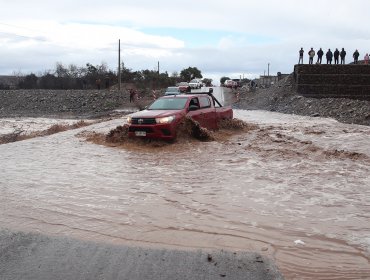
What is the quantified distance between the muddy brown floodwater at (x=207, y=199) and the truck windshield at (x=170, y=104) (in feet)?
4.11

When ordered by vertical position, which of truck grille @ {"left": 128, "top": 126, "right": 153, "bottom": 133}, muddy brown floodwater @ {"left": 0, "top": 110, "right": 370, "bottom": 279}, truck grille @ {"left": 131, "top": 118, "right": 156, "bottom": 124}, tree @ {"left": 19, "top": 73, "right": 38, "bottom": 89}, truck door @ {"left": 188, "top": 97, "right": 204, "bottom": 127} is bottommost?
muddy brown floodwater @ {"left": 0, "top": 110, "right": 370, "bottom": 279}

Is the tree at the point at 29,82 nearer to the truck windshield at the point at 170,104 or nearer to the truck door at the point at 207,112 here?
the truck door at the point at 207,112

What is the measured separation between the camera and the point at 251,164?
10125mm

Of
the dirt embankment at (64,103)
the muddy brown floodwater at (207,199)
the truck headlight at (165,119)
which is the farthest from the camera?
the dirt embankment at (64,103)

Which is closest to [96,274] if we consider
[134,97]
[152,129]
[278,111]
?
[152,129]

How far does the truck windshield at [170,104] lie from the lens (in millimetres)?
13275

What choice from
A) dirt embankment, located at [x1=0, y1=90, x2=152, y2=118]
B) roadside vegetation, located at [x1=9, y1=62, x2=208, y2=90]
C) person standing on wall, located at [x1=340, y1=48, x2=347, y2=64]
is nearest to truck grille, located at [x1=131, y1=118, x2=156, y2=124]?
dirt embankment, located at [x1=0, y1=90, x2=152, y2=118]

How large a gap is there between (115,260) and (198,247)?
3.01ft

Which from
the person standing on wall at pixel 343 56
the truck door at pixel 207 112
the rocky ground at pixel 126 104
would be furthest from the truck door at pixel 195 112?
the person standing on wall at pixel 343 56

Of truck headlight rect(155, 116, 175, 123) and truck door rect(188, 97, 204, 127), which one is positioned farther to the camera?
truck door rect(188, 97, 204, 127)

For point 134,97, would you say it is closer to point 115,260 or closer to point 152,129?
point 152,129

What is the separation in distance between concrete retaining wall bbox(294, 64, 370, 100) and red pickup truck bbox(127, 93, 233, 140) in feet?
68.8

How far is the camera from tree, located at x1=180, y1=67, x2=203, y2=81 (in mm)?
83875

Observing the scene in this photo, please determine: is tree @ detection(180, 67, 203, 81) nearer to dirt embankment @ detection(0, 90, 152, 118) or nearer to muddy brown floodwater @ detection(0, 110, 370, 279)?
dirt embankment @ detection(0, 90, 152, 118)
